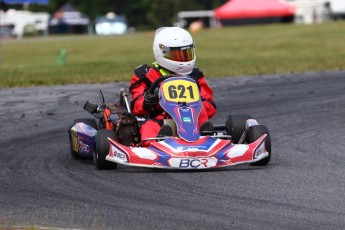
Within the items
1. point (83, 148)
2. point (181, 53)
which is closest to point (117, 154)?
point (83, 148)

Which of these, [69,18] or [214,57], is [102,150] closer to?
[214,57]

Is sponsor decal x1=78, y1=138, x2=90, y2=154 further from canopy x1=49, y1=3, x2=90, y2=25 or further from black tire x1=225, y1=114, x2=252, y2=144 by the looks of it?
canopy x1=49, y1=3, x2=90, y2=25

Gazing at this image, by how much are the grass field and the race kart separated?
8.86m

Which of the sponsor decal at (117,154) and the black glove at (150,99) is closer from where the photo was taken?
the sponsor decal at (117,154)

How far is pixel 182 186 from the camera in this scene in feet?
24.0

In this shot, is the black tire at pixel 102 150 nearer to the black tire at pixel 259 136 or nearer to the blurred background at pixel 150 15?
the black tire at pixel 259 136

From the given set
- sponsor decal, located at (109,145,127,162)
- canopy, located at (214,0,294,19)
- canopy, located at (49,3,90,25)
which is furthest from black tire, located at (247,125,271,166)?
canopy, located at (49,3,90,25)

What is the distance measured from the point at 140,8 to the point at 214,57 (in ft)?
217

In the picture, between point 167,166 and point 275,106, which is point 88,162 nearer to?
point 167,166

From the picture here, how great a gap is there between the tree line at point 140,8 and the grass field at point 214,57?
1348 inches

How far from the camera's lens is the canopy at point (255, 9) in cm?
6272

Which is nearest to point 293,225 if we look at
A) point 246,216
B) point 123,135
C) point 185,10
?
point 246,216

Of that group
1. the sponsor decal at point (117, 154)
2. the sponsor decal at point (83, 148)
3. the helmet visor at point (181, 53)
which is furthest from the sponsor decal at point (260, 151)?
the sponsor decal at point (83, 148)

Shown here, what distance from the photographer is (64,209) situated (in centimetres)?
636
